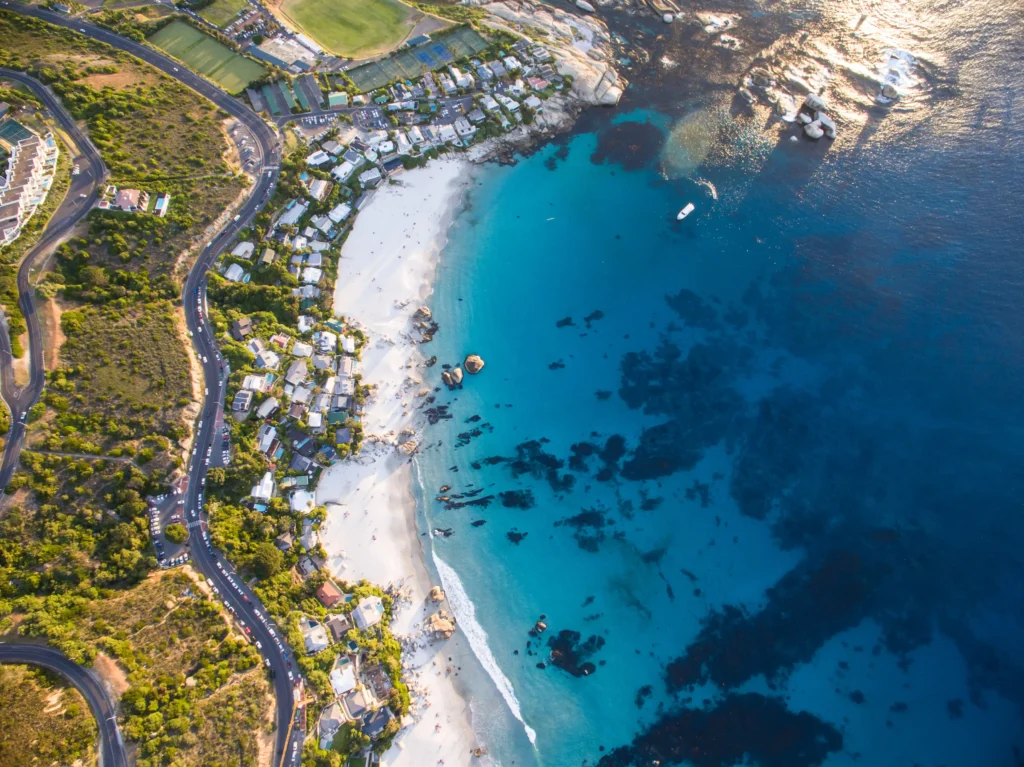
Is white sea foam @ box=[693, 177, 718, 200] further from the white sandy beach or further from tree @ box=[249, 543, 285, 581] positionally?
tree @ box=[249, 543, 285, 581]

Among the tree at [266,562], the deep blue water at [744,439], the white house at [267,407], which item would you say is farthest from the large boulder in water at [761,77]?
the tree at [266,562]

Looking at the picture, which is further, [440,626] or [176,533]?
[440,626]

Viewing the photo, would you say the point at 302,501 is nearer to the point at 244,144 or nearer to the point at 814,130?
the point at 244,144

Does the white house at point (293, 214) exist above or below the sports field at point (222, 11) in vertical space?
below

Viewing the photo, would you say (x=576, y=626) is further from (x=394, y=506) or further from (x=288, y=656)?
(x=288, y=656)

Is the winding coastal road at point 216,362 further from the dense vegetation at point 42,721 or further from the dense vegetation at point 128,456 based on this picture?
the dense vegetation at point 42,721

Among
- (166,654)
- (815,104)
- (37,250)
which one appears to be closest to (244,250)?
(37,250)

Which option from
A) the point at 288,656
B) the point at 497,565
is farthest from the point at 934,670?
the point at 288,656
